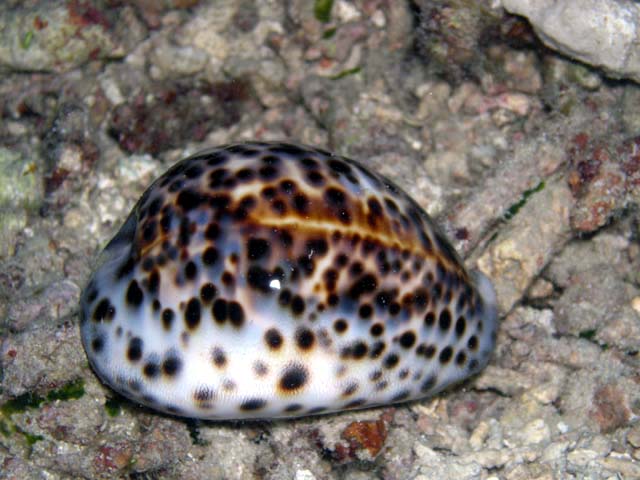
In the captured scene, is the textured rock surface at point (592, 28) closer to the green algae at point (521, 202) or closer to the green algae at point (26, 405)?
the green algae at point (521, 202)

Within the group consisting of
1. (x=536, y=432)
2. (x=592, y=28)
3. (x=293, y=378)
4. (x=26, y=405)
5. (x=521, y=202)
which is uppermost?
(x=592, y=28)

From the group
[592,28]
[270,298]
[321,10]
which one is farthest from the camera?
[321,10]

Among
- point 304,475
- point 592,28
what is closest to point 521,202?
point 592,28

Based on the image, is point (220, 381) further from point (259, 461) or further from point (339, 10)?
point (339, 10)

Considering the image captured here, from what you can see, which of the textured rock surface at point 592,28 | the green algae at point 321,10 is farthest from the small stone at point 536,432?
the green algae at point 321,10

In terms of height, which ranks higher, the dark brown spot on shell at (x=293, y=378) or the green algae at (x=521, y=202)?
the green algae at (x=521, y=202)

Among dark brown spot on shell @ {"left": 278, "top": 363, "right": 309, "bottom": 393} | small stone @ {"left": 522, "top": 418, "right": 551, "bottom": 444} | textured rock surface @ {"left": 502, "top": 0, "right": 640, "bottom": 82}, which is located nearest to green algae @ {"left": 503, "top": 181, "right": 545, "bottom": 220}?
textured rock surface @ {"left": 502, "top": 0, "right": 640, "bottom": 82}

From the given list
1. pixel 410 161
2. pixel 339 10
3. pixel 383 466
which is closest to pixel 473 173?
pixel 410 161

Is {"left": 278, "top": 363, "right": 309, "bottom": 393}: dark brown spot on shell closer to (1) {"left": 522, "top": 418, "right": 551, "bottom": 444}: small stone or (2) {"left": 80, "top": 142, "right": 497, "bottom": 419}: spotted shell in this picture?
(2) {"left": 80, "top": 142, "right": 497, "bottom": 419}: spotted shell

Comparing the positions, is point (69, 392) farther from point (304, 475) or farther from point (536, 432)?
point (536, 432)
